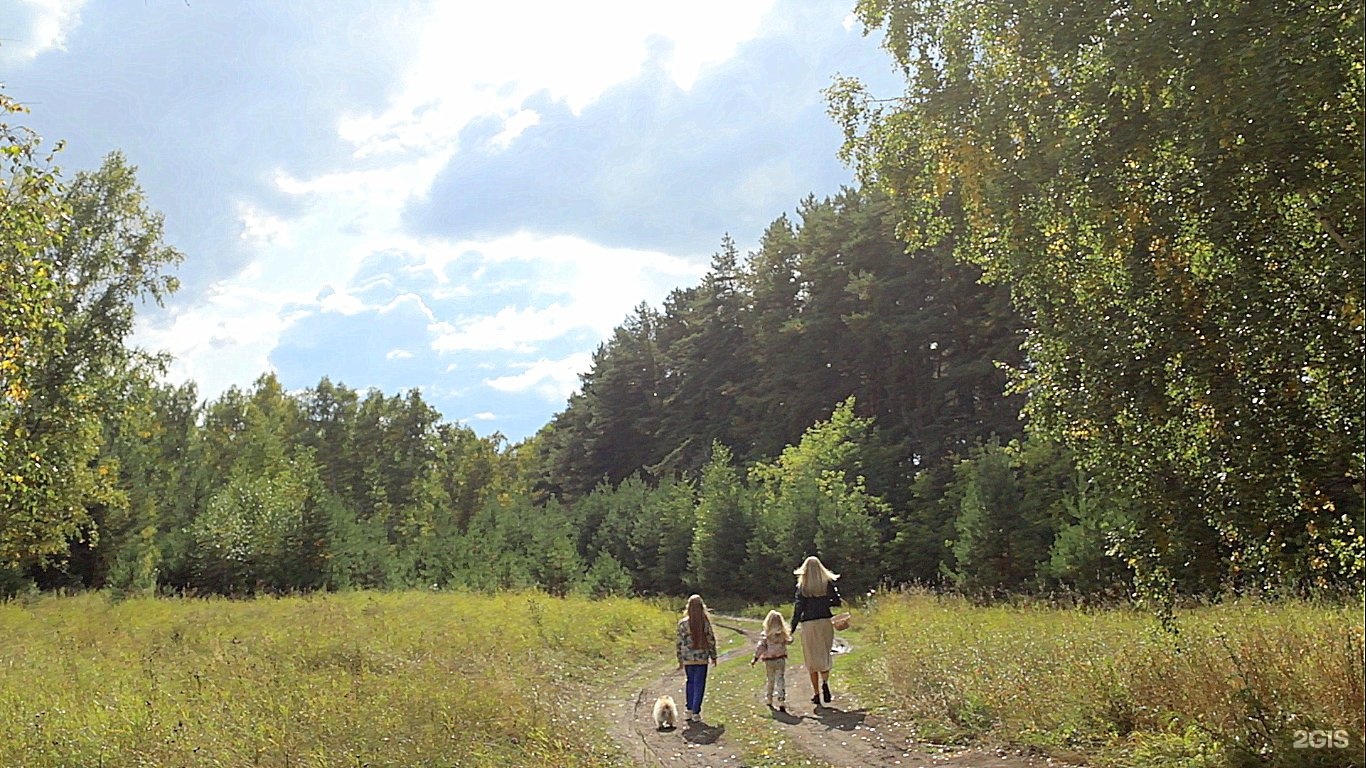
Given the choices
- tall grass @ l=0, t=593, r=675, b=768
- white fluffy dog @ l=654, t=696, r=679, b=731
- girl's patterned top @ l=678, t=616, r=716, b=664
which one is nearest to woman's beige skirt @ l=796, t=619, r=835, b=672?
girl's patterned top @ l=678, t=616, r=716, b=664

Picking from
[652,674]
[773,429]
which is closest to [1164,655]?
[652,674]

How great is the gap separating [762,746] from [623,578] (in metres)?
28.3

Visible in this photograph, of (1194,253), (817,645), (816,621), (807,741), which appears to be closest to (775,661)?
(817,645)

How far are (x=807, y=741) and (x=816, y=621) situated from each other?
8.29 feet

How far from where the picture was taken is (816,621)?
42.9 ft

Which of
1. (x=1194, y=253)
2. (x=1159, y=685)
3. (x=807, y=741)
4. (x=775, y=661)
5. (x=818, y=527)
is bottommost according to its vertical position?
(x=807, y=741)

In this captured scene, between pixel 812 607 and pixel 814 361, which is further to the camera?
pixel 814 361

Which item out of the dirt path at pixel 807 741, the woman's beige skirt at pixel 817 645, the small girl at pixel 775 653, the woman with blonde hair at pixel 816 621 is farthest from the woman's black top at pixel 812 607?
the dirt path at pixel 807 741

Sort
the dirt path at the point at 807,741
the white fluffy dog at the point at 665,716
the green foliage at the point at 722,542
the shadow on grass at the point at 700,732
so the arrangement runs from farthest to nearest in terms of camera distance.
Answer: the green foliage at the point at 722,542 → the white fluffy dog at the point at 665,716 → the shadow on grass at the point at 700,732 → the dirt path at the point at 807,741

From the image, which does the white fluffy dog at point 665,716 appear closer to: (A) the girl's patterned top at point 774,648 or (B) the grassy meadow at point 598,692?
(B) the grassy meadow at point 598,692

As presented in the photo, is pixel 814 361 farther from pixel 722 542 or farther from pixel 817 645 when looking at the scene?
pixel 817 645

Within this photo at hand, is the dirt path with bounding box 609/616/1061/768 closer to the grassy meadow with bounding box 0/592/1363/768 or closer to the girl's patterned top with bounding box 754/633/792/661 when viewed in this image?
the grassy meadow with bounding box 0/592/1363/768

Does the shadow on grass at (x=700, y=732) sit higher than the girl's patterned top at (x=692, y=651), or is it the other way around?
the girl's patterned top at (x=692, y=651)

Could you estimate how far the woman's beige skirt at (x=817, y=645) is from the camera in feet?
42.6
